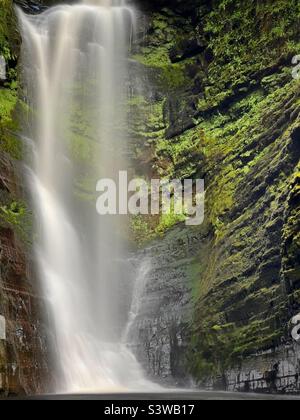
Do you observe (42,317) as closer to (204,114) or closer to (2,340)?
(2,340)

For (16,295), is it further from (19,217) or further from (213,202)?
(213,202)

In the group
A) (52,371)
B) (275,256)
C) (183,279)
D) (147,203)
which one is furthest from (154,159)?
(52,371)

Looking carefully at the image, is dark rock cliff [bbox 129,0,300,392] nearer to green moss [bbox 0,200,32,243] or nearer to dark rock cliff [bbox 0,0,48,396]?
green moss [bbox 0,200,32,243]

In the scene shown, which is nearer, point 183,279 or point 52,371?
point 52,371

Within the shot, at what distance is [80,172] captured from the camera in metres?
32.6

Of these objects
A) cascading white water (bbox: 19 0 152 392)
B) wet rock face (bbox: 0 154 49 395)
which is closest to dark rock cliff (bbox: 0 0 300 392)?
wet rock face (bbox: 0 154 49 395)

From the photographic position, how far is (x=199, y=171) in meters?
31.6

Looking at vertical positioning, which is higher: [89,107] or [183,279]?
[89,107]

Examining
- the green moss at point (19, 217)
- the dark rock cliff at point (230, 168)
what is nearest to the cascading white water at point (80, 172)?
the green moss at point (19, 217)

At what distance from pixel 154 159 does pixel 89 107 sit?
170 inches

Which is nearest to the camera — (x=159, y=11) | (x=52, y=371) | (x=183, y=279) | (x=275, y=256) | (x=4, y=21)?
(x=52, y=371)

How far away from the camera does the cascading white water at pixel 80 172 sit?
79.5ft

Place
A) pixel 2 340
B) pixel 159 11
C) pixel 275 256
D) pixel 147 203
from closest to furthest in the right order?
pixel 2 340 → pixel 275 256 → pixel 147 203 → pixel 159 11

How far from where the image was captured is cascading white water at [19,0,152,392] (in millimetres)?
24234
